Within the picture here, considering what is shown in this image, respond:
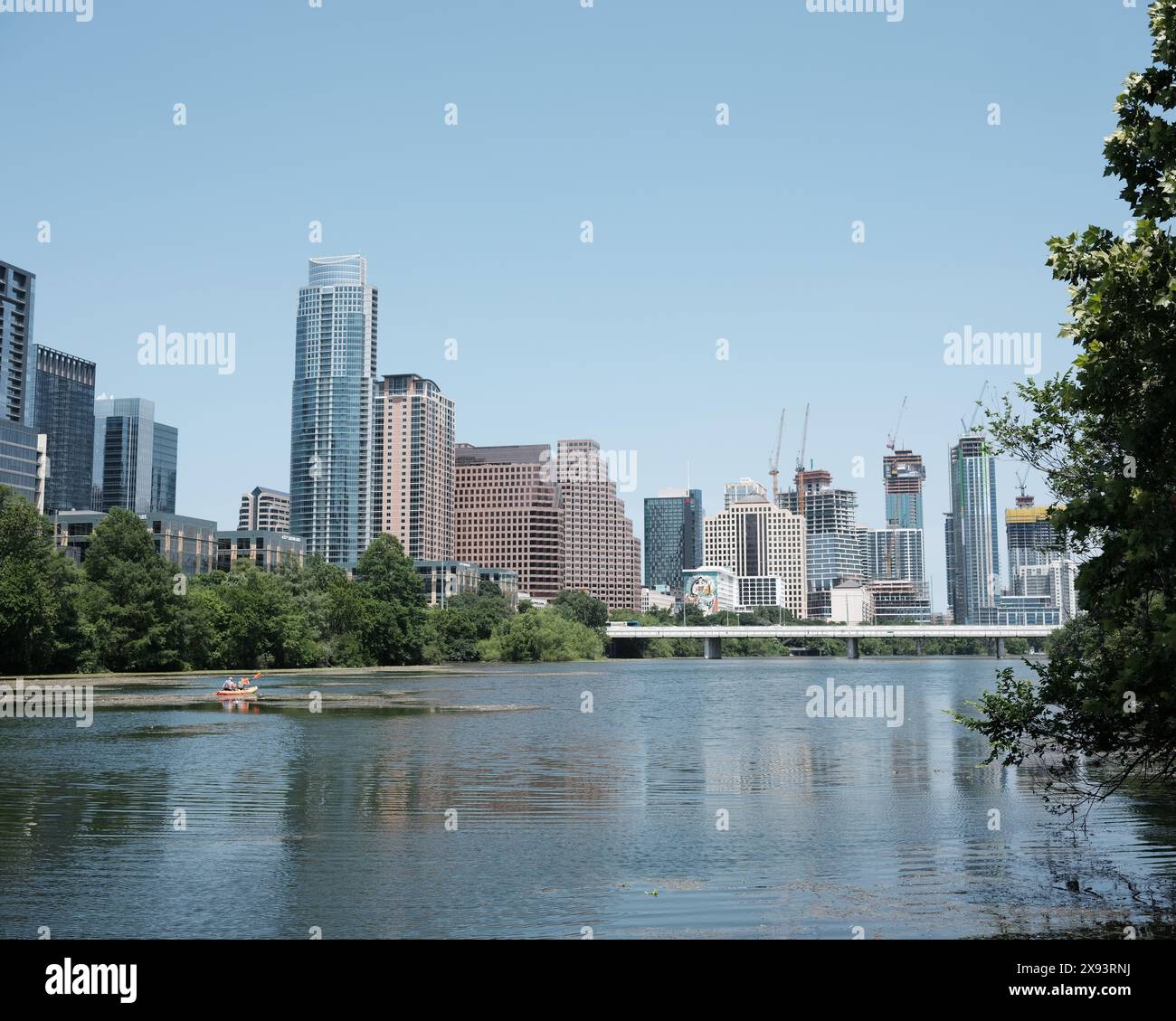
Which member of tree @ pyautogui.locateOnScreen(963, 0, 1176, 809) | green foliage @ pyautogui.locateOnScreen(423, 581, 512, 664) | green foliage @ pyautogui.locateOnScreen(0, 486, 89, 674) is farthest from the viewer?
green foliage @ pyautogui.locateOnScreen(423, 581, 512, 664)

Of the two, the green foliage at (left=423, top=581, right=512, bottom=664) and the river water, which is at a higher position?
the green foliage at (left=423, top=581, right=512, bottom=664)

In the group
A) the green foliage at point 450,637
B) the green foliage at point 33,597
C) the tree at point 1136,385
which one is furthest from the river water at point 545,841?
the green foliage at point 450,637

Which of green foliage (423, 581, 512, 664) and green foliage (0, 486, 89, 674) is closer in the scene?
green foliage (0, 486, 89, 674)

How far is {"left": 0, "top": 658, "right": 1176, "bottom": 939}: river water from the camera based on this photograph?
19.6 metres

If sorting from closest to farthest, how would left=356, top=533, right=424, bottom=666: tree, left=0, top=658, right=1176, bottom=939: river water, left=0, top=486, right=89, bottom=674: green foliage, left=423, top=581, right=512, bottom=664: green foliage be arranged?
left=0, top=658, right=1176, bottom=939: river water, left=0, top=486, right=89, bottom=674: green foliage, left=356, top=533, right=424, bottom=666: tree, left=423, top=581, right=512, bottom=664: green foliage

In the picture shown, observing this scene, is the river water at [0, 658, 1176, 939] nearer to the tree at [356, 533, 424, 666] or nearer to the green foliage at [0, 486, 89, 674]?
the green foliage at [0, 486, 89, 674]

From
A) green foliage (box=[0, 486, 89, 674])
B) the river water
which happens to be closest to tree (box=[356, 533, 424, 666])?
green foliage (box=[0, 486, 89, 674])

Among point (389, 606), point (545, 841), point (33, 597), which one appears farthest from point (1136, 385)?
point (389, 606)

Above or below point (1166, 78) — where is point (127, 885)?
below

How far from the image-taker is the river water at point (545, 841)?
64.4ft
